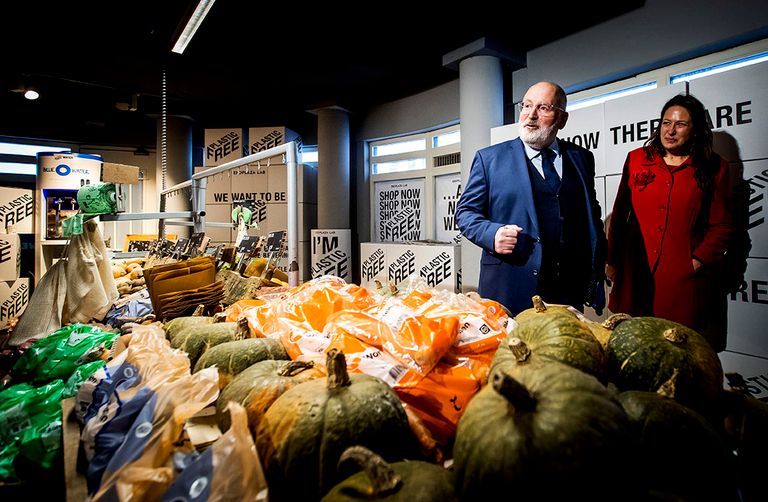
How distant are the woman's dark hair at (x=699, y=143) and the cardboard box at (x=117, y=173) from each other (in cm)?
346

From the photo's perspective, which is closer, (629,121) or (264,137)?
(629,121)

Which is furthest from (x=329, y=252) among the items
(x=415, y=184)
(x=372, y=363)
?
(x=372, y=363)

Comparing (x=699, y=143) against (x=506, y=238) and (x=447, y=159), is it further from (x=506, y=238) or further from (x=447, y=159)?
(x=447, y=159)


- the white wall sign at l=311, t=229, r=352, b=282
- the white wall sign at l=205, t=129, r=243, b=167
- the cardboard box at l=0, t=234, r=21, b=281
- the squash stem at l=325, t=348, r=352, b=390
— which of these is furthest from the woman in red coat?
the white wall sign at l=205, t=129, r=243, b=167

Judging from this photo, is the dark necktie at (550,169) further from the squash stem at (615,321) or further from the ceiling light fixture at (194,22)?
the ceiling light fixture at (194,22)

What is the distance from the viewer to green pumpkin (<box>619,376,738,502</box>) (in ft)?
1.82

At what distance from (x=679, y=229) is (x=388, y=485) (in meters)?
2.52

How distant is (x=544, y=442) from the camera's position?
19.6 inches

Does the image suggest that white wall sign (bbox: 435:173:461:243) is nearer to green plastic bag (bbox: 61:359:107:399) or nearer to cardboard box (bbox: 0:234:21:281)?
green plastic bag (bbox: 61:359:107:399)

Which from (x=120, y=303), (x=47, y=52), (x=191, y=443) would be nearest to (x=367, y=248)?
(x=120, y=303)

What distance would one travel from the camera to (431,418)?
0.88 metres

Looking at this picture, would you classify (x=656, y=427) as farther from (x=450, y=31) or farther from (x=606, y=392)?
(x=450, y=31)

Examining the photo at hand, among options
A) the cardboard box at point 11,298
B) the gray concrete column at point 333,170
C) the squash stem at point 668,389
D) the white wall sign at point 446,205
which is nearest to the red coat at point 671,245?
the squash stem at point 668,389

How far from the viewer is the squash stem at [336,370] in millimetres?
765
